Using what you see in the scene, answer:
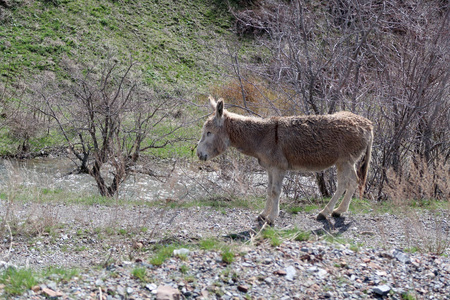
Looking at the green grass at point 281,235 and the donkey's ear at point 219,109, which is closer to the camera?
the green grass at point 281,235

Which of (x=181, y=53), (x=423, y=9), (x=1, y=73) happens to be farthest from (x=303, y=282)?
(x=181, y=53)

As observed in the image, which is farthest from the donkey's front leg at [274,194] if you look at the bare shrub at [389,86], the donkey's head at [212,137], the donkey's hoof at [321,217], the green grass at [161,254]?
the bare shrub at [389,86]

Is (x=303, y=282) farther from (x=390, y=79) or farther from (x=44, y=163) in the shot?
(x=44, y=163)

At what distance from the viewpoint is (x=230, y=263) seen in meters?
6.27

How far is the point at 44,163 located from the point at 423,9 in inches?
545

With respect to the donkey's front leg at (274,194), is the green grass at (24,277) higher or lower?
lower

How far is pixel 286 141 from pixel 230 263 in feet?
9.65

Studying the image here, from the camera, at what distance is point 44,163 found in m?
18.4

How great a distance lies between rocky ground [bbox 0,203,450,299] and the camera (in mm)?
5648

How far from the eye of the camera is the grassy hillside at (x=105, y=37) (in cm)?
2670

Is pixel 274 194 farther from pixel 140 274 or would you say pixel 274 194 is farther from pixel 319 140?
pixel 140 274

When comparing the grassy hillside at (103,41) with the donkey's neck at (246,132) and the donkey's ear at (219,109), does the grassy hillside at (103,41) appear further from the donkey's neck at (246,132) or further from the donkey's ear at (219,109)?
the donkey's ear at (219,109)

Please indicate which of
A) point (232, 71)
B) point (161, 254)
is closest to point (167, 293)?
point (161, 254)

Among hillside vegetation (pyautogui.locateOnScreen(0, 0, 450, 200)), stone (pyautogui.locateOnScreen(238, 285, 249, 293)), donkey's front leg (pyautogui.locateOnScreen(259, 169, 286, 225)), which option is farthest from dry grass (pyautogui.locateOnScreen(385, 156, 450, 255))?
stone (pyautogui.locateOnScreen(238, 285, 249, 293))
